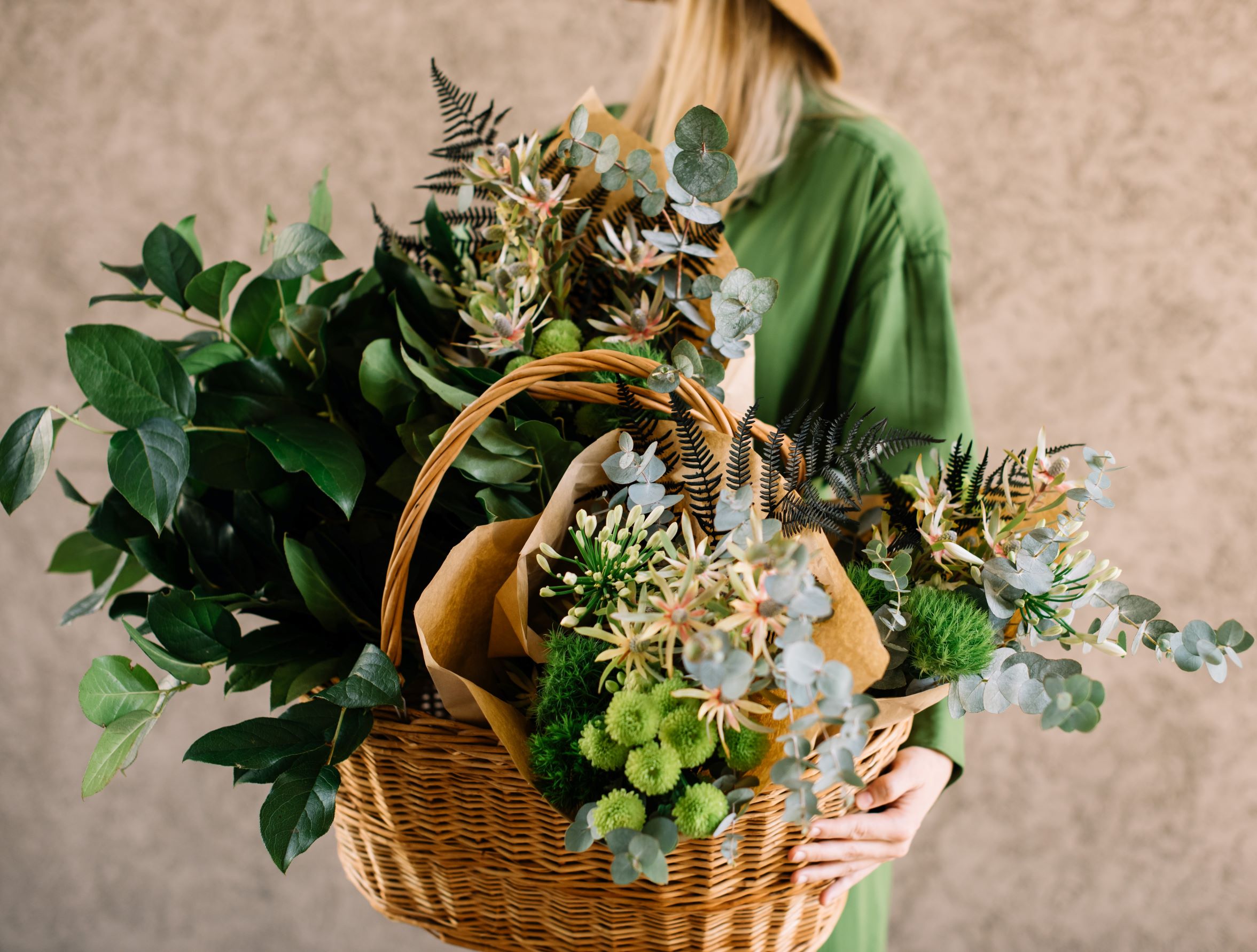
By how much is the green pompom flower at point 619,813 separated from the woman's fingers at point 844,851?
123 mm

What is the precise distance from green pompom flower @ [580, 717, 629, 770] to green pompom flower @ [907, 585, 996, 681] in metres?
0.14

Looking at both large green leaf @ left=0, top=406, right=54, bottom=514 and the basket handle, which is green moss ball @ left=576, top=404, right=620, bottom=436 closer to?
the basket handle

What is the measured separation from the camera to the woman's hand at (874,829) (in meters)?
0.40

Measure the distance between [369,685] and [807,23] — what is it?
70 centimetres

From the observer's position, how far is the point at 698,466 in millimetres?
344

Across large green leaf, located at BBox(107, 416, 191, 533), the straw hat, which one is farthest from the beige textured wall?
large green leaf, located at BBox(107, 416, 191, 533)

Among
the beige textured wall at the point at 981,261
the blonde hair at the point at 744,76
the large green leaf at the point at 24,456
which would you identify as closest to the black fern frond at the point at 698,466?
the large green leaf at the point at 24,456

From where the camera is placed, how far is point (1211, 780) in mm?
1156

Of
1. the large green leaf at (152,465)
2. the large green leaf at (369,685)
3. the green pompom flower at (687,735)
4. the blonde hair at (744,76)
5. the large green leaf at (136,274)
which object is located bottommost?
the large green leaf at (369,685)

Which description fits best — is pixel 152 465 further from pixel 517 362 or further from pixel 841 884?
pixel 841 884

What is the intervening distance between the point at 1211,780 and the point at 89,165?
1.95 metres

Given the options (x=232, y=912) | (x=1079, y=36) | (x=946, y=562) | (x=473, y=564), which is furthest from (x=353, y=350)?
(x=232, y=912)

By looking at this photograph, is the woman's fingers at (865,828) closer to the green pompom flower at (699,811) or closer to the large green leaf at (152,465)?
the green pompom flower at (699,811)

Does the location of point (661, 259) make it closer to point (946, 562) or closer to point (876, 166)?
point (946, 562)
